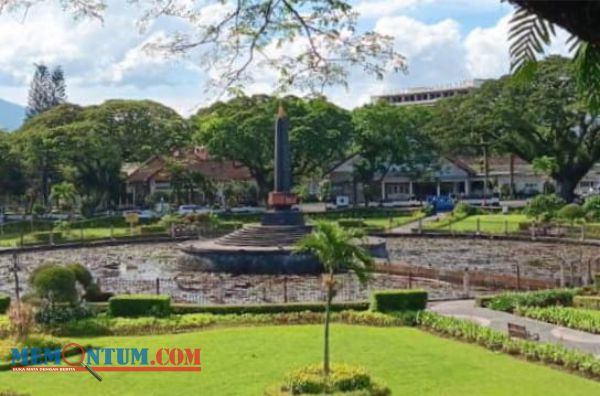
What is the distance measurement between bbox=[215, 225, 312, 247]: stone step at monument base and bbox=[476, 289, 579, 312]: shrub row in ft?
43.9

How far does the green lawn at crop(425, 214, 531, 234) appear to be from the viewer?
46.7 metres

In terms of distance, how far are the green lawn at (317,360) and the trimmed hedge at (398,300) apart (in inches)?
106

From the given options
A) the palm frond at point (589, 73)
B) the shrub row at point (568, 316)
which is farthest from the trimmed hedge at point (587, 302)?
the palm frond at point (589, 73)

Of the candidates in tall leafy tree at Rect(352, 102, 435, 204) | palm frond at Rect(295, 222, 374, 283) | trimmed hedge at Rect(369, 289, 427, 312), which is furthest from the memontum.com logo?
tall leafy tree at Rect(352, 102, 435, 204)

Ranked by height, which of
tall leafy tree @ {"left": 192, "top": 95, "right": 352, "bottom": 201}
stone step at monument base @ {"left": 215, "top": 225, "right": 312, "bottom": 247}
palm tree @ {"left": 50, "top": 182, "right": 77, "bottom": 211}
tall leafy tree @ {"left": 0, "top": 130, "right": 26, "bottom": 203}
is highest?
tall leafy tree @ {"left": 192, "top": 95, "right": 352, "bottom": 201}

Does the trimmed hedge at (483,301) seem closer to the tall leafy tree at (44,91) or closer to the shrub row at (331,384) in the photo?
the shrub row at (331,384)

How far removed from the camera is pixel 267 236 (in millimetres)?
34344

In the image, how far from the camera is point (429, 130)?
214 ft

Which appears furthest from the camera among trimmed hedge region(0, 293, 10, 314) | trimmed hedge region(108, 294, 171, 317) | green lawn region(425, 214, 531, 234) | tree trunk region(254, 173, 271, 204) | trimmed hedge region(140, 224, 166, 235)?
tree trunk region(254, 173, 271, 204)

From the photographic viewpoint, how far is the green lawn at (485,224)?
46688 millimetres

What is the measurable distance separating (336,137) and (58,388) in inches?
1966

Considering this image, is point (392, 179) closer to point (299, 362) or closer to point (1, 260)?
point (1, 260)

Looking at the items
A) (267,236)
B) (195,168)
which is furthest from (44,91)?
(267,236)

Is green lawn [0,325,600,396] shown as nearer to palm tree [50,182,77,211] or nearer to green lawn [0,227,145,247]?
green lawn [0,227,145,247]
